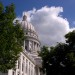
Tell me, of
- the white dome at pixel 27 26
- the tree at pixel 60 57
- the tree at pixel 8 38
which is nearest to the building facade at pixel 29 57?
the white dome at pixel 27 26

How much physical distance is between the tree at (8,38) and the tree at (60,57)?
12504mm

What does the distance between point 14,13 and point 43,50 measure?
15.7 meters

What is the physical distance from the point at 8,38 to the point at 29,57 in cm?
5474

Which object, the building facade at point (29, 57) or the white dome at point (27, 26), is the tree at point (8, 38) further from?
the white dome at point (27, 26)

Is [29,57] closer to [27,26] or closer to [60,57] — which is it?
[27,26]

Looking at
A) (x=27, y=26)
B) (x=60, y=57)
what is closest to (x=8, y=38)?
(x=60, y=57)

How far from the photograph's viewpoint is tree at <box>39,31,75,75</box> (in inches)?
1886

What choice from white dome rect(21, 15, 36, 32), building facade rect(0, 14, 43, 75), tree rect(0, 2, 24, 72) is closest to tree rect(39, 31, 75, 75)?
tree rect(0, 2, 24, 72)

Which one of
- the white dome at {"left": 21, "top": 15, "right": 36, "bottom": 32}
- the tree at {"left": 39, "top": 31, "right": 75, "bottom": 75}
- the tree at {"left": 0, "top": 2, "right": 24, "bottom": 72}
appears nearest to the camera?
the tree at {"left": 0, "top": 2, "right": 24, "bottom": 72}

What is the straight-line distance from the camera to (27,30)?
123m

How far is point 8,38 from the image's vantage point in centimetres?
3681

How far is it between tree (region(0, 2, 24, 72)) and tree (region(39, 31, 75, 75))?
12504mm

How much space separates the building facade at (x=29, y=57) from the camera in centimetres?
7781

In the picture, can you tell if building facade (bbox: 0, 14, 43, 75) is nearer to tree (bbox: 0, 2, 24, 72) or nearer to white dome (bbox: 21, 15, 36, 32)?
white dome (bbox: 21, 15, 36, 32)
